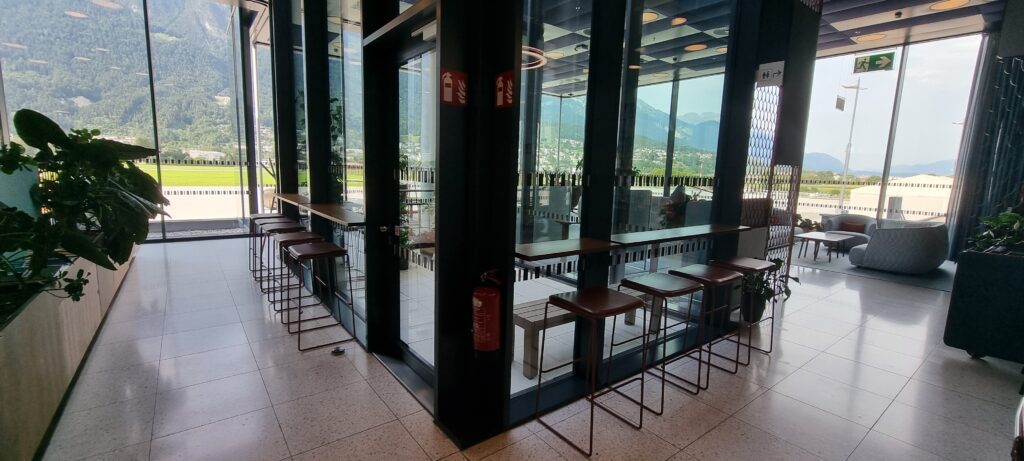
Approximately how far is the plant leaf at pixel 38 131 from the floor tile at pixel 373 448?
5.41 ft

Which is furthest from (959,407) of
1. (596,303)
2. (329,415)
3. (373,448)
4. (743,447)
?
(329,415)

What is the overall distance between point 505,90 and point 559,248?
0.86 m

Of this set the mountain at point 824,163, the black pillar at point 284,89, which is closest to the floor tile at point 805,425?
the black pillar at point 284,89

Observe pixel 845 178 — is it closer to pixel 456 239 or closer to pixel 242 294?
pixel 456 239

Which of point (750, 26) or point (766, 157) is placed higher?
point (750, 26)

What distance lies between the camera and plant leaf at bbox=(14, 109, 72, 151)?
1.62m

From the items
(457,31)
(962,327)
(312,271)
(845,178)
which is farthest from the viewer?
(845,178)

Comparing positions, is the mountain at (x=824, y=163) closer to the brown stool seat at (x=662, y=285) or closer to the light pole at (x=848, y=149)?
the light pole at (x=848, y=149)

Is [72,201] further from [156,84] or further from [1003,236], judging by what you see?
[156,84]

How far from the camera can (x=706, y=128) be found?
12.0ft

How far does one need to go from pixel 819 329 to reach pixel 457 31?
404 cm

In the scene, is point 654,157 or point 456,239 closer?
point 456,239

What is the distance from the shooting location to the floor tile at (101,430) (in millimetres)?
2031

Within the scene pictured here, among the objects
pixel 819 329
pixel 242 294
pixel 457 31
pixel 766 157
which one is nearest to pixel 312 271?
pixel 242 294
